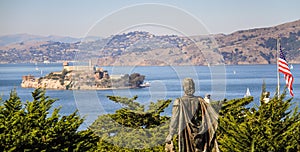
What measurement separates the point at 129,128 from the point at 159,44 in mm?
4120

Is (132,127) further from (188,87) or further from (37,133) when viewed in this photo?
(188,87)

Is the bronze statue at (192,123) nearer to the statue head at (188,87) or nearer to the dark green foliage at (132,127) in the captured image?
the statue head at (188,87)

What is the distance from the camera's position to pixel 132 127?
28.1 meters

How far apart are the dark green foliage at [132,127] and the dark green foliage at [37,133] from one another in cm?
253

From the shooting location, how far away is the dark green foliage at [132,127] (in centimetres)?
2533

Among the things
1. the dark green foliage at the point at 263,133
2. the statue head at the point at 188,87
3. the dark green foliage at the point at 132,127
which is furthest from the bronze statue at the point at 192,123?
the dark green foliage at the point at 132,127

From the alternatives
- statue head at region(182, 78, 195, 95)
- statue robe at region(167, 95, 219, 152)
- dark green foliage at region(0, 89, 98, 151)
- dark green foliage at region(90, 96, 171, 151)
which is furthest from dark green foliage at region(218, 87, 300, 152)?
statue head at region(182, 78, 195, 95)

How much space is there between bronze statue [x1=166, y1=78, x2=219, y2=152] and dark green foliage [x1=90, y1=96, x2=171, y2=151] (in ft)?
37.6

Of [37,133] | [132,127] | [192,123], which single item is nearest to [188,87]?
[192,123]

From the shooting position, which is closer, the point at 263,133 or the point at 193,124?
the point at 193,124

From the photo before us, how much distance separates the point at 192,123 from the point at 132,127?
15.4 meters

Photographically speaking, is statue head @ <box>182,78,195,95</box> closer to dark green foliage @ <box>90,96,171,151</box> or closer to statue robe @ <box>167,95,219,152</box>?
statue robe @ <box>167,95,219,152</box>

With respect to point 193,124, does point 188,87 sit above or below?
above

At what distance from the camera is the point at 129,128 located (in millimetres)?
28188
